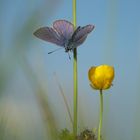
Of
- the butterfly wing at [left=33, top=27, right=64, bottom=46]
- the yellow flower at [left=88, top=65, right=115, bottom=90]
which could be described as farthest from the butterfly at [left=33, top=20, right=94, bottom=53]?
the yellow flower at [left=88, top=65, right=115, bottom=90]

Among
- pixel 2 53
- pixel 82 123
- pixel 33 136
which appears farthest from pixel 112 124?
pixel 2 53

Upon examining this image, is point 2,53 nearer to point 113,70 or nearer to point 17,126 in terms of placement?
point 17,126

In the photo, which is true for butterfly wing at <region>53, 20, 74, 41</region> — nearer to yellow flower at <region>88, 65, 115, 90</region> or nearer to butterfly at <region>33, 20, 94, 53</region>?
butterfly at <region>33, 20, 94, 53</region>

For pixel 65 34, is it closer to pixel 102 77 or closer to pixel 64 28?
pixel 64 28

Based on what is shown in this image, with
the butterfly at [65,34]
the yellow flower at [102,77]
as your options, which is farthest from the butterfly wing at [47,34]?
the yellow flower at [102,77]

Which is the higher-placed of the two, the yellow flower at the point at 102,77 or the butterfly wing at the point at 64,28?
the butterfly wing at the point at 64,28

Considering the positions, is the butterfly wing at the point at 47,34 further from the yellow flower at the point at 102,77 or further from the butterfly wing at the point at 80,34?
Result: the yellow flower at the point at 102,77
